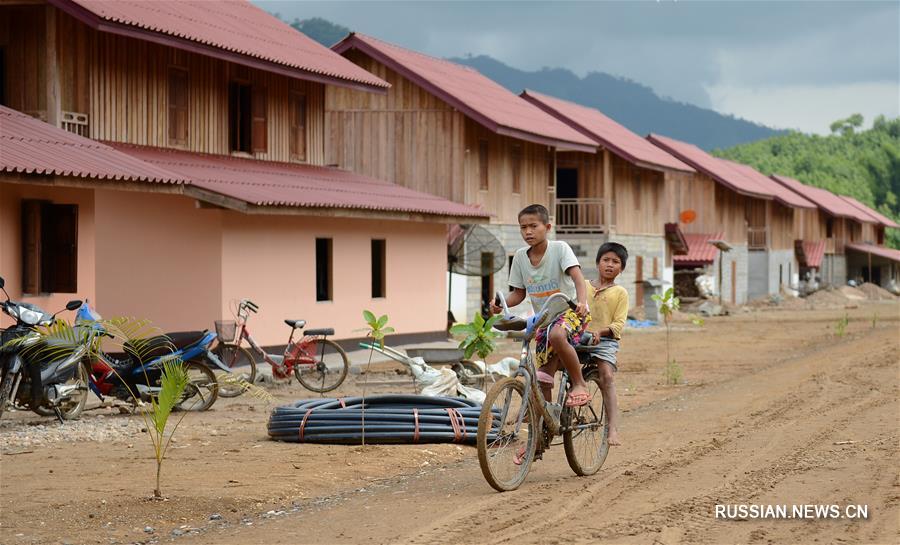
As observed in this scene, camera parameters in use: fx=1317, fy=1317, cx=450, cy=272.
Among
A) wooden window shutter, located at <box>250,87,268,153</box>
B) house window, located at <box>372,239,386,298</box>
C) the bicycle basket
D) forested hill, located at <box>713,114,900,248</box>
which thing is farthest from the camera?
forested hill, located at <box>713,114,900,248</box>

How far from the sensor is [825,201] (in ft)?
235

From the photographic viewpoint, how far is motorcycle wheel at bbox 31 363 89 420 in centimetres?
1323

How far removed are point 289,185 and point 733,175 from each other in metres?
37.9

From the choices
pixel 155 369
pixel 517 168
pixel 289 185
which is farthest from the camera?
pixel 517 168

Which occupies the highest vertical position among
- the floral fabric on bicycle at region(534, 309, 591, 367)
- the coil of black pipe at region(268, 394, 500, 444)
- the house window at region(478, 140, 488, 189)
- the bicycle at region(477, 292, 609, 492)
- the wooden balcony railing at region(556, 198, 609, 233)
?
the house window at region(478, 140, 488, 189)

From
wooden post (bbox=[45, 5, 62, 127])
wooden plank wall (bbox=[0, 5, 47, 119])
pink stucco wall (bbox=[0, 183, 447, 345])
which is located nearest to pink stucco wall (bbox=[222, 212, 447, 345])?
pink stucco wall (bbox=[0, 183, 447, 345])

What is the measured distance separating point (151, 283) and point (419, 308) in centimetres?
762

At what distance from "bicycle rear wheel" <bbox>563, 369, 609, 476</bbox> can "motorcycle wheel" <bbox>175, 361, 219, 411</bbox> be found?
18.6ft

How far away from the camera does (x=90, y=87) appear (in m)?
20.6

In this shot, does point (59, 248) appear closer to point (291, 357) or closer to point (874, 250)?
point (291, 357)

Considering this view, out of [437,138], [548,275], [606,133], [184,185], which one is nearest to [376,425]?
[548,275]

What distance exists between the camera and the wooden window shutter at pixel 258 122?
2493 cm

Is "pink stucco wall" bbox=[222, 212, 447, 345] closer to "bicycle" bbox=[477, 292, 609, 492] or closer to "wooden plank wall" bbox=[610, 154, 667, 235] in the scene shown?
"bicycle" bbox=[477, 292, 609, 492]
